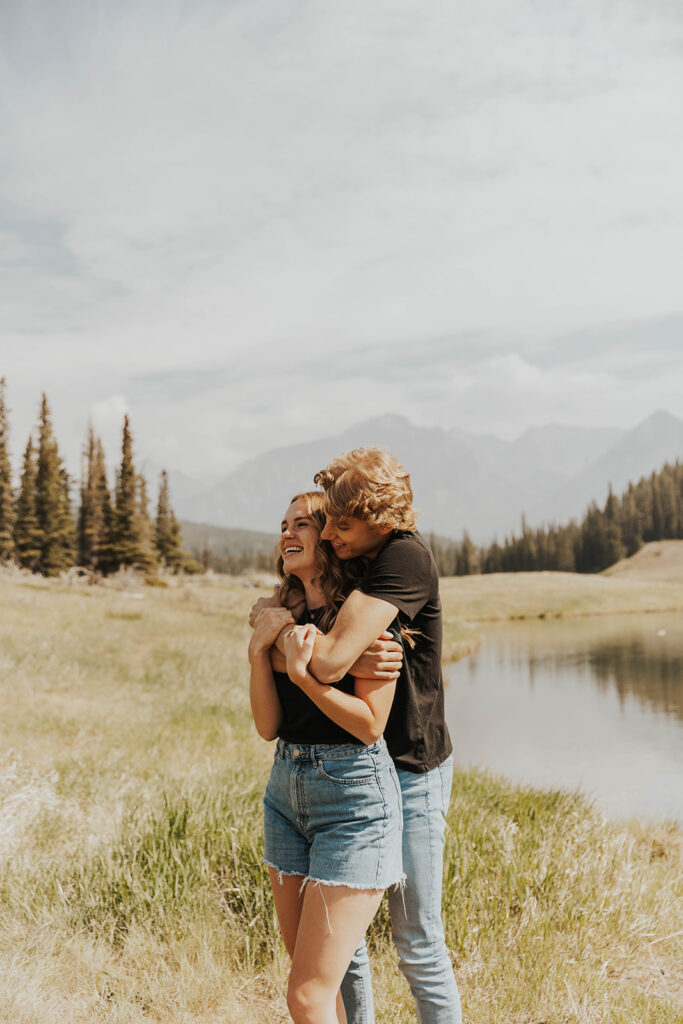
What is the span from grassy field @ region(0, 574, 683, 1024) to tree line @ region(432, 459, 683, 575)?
9848 centimetres

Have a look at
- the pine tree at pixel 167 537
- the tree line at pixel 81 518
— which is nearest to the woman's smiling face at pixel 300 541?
the tree line at pixel 81 518

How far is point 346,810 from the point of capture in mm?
2615

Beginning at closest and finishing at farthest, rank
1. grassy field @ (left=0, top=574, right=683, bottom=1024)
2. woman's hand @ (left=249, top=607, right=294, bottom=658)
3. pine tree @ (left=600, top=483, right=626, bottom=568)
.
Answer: woman's hand @ (left=249, top=607, right=294, bottom=658), grassy field @ (left=0, top=574, right=683, bottom=1024), pine tree @ (left=600, top=483, right=626, bottom=568)

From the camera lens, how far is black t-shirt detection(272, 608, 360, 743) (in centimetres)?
268

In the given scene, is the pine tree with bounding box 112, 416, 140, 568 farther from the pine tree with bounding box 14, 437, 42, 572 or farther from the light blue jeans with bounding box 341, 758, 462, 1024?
the light blue jeans with bounding box 341, 758, 462, 1024

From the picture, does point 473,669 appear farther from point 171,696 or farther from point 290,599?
point 290,599

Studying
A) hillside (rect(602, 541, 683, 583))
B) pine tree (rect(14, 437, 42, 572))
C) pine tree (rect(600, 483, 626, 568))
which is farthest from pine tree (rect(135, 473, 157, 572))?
pine tree (rect(600, 483, 626, 568))

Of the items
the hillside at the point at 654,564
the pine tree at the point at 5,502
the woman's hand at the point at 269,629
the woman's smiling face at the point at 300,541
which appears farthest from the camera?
the hillside at the point at 654,564

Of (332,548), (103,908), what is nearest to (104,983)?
(103,908)

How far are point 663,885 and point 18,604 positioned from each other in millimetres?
20389

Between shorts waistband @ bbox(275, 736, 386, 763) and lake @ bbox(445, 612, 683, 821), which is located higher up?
shorts waistband @ bbox(275, 736, 386, 763)

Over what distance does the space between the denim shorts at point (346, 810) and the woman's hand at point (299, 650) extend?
0.94 feet

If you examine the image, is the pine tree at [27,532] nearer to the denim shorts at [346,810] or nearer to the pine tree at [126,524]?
the pine tree at [126,524]

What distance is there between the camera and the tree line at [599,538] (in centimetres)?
10319
